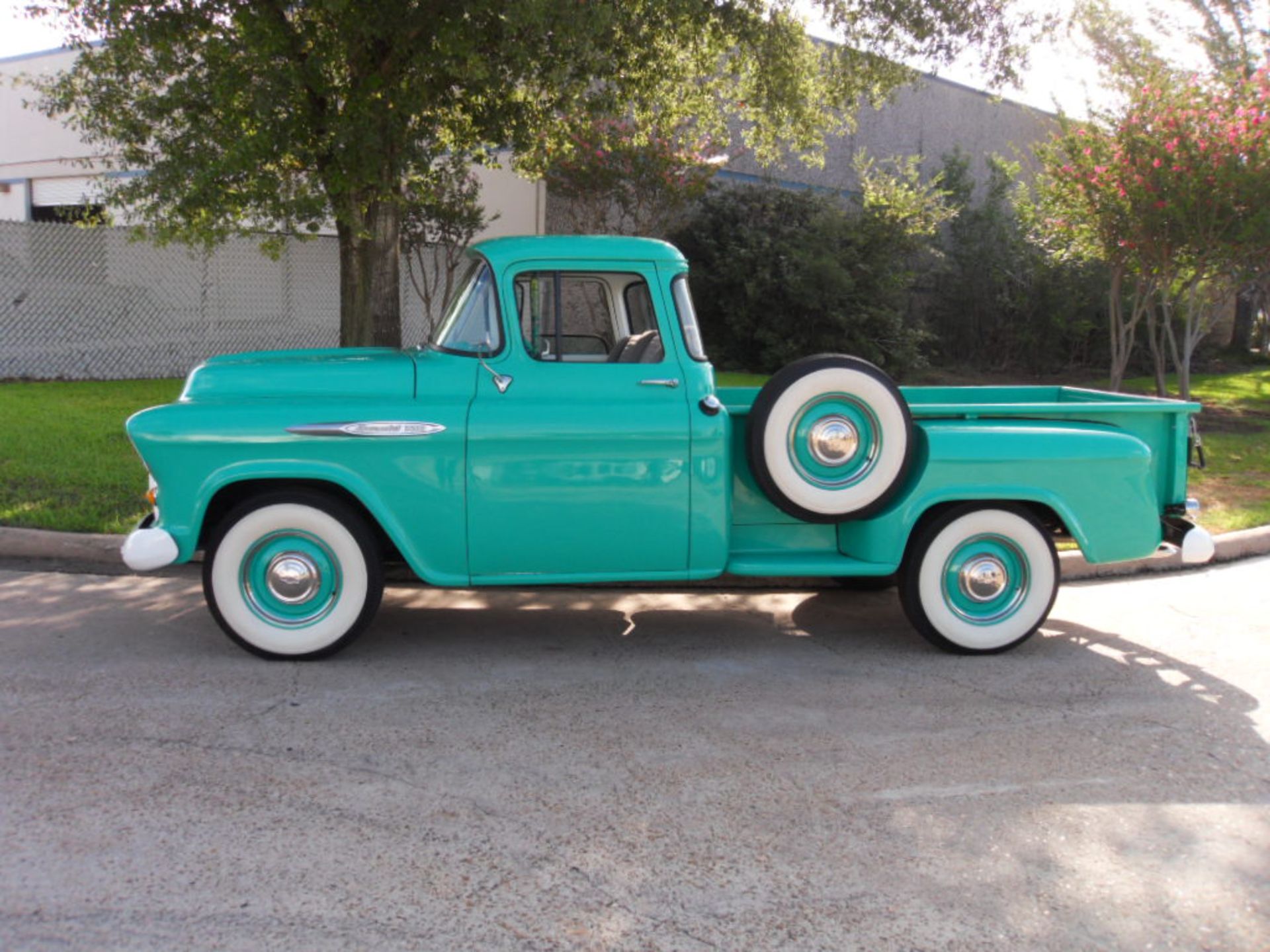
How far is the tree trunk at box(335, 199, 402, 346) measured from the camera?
9.86 meters

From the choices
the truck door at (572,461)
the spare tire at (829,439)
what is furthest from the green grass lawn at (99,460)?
the spare tire at (829,439)

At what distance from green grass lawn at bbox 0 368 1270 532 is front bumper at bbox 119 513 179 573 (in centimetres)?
258

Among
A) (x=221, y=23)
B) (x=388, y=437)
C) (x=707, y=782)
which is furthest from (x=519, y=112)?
(x=707, y=782)

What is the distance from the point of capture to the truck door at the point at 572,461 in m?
5.17

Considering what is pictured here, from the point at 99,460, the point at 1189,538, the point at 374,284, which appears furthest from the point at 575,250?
the point at 99,460

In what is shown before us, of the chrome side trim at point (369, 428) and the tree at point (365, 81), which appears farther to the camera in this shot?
the tree at point (365, 81)

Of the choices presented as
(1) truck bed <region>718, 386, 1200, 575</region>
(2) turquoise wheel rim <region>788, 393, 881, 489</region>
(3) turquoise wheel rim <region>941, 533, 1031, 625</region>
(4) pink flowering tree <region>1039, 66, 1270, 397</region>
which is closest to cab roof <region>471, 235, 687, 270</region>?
(1) truck bed <region>718, 386, 1200, 575</region>

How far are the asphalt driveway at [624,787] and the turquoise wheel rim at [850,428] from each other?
0.93 metres

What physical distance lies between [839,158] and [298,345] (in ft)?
41.5

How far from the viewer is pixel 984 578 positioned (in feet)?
18.6

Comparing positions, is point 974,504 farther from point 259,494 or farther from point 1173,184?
point 1173,184

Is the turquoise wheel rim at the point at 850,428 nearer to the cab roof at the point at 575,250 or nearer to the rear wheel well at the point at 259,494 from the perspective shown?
the cab roof at the point at 575,250

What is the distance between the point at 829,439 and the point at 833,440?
2 cm

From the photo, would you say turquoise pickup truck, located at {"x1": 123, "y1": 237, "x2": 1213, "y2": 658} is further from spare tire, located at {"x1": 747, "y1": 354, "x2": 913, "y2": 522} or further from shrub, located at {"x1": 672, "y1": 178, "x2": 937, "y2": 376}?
shrub, located at {"x1": 672, "y1": 178, "x2": 937, "y2": 376}
